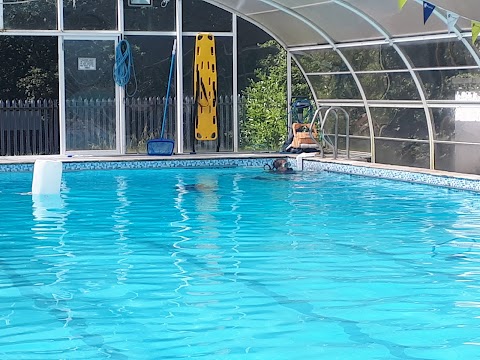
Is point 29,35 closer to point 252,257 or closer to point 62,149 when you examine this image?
point 62,149

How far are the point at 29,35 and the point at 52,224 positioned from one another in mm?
8952

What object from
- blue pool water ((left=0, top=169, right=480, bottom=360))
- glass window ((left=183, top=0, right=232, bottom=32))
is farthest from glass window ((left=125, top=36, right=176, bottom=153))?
blue pool water ((left=0, top=169, right=480, bottom=360))

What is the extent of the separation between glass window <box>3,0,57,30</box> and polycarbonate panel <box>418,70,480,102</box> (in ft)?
24.7

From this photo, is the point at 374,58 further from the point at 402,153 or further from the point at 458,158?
the point at 458,158

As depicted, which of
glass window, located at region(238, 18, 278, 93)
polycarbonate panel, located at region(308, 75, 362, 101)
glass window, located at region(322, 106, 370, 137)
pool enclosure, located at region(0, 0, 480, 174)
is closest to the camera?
pool enclosure, located at region(0, 0, 480, 174)

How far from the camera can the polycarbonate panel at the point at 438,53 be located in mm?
13828

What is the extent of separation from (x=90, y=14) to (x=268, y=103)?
4.24 meters

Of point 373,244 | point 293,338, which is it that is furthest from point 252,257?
point 293,338

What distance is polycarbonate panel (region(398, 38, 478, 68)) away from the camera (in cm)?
1383

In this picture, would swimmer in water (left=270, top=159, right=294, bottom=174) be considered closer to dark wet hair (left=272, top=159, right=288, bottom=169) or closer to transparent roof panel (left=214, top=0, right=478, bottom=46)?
dark wet hair (left=272, top=159, right=288, bottom=169)

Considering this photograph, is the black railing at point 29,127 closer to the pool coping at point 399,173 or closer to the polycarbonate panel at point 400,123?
the pool coping at point 399,173

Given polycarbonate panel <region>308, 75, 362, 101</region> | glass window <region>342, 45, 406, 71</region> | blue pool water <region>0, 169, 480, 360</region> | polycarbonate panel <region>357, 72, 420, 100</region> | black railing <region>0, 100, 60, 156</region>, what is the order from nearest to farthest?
blue pool water <region>0, 169, 480, 360</region> → polycarbonate panel <region>357, 72, 420, 100</region> → glass window <region>342, 45, 406, 71</region> → polycarbonate panel <region>308, 75, 362, 101</region> → black railing <region>0, 100, 60, 156</region>

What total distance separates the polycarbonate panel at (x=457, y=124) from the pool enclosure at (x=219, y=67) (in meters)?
0.16

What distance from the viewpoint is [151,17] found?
1908 cm
